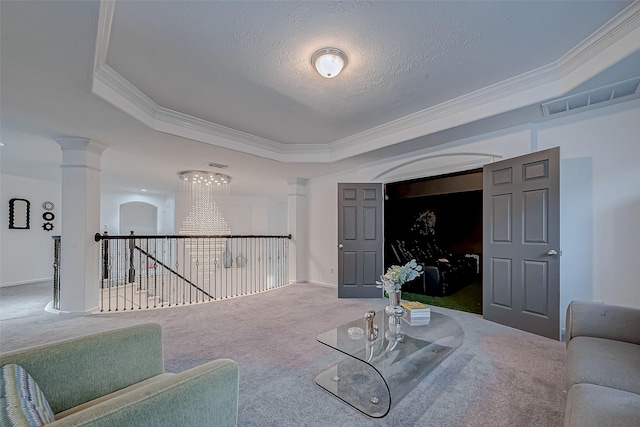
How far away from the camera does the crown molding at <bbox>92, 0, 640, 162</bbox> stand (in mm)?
2088

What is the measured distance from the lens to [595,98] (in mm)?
2688

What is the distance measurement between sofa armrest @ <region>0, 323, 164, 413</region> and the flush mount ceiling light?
2.34 meters

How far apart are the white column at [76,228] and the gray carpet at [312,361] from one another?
0.29 m

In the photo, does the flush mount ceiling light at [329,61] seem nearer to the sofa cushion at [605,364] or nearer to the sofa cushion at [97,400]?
the sofa cushion at [97,400]

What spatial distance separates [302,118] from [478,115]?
209 cm

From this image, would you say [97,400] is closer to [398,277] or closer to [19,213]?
[398,277]

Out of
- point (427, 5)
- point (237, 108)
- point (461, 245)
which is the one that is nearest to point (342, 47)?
point (427, 5)

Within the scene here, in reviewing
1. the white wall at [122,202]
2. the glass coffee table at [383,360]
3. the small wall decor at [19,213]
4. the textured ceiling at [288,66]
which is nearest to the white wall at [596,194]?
the textured ceiling at [288,66]

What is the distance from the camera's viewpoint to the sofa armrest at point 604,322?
1.78 metres

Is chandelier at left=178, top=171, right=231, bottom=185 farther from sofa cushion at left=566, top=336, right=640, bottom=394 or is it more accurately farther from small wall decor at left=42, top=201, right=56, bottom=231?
sofa cushion at left=566, top=336, right=640, bottom=394

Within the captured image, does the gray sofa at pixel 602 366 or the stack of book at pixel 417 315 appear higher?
the gray sofa at pixel 602 366

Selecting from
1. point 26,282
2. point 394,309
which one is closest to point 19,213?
point 26,282

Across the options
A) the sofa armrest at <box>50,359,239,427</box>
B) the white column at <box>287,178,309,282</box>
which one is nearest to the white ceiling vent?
the sofa armrest at <box>50,359,239,427</box>

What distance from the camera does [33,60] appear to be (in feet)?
6.94
